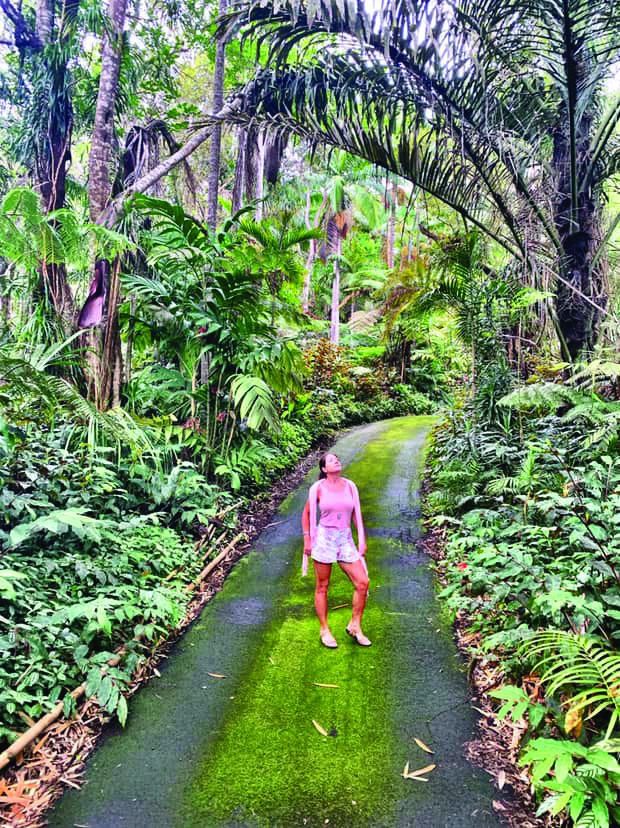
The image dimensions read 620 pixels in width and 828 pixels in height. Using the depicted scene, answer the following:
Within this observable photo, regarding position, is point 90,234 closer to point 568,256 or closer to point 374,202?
point 568,256

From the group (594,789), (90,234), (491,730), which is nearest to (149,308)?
(90,234)

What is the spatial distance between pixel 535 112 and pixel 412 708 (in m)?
5.58

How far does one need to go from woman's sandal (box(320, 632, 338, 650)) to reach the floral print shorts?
0.54 metres

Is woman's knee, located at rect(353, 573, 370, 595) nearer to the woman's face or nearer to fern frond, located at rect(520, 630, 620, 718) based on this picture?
the woman's face

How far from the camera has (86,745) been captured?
102 inches

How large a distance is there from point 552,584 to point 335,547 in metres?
1.36

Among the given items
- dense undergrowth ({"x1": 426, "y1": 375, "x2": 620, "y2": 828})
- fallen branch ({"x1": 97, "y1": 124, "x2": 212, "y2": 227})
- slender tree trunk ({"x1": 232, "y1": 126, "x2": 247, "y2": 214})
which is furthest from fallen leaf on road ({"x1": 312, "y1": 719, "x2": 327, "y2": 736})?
slender tree trunk ({"x1": 232, "y1": 126, "x2": 247, "y2": 214})

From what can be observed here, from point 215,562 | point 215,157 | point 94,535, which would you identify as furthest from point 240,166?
point 94,535

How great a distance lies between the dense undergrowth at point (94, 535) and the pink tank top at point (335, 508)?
119 cm

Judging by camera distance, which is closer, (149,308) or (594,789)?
(594,789)

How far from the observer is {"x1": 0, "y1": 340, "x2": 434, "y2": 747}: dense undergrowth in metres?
2.74

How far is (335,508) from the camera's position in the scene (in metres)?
3.44

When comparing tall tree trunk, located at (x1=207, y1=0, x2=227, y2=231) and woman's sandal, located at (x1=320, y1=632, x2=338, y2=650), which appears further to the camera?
tall tree trunk, located at (x1=207, y1=0, x2=227, y2=231)

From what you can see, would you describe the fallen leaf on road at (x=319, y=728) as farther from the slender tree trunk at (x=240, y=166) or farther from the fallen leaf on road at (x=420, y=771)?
the slender tree trunk at (x=240, y=166)
